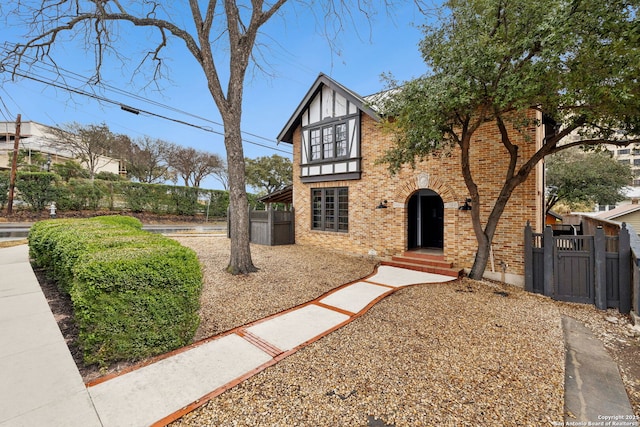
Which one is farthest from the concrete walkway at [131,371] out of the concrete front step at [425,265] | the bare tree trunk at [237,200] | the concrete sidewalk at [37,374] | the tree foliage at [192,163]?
the tree foliage at [192,163]

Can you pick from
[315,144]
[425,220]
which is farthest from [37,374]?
[425,220]

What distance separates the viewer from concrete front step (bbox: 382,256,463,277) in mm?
7446

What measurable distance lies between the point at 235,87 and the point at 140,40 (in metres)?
4.30

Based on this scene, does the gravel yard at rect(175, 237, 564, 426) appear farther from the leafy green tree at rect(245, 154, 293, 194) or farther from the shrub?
the leafy green tree at rect(245, 154, 293, 194)

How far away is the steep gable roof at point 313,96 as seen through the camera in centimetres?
935

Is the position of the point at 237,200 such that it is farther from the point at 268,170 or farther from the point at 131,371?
the point at 268,170

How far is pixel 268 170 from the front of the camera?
3266cm

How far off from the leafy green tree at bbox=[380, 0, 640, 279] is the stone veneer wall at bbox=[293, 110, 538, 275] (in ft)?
2.34

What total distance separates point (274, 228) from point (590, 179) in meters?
23.7

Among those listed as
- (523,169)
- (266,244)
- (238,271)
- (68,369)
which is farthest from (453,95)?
(266,244)

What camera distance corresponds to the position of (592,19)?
166 inches

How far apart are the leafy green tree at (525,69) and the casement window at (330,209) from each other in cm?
447

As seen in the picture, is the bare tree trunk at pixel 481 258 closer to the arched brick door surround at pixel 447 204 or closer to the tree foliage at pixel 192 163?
the arched brick door surround at pixel 447 204

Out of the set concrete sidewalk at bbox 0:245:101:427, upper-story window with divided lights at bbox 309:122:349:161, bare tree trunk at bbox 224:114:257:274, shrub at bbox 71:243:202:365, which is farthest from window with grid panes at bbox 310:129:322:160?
concrete sidewalk at bbox 0:245:101:427
